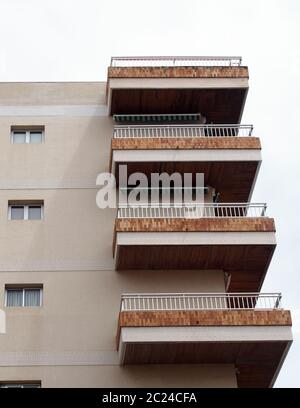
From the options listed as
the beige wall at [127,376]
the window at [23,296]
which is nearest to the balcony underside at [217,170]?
the window at [23,296]

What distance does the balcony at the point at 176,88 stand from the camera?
2789cm

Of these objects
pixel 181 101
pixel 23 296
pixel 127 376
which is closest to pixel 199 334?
pixel 127 376

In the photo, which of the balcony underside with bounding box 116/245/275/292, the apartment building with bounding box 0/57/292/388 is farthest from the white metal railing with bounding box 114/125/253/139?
the balcony underside with bounding box 116/245/275/292

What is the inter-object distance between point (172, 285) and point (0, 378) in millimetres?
5263

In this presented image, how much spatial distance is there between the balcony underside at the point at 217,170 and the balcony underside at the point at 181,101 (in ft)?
7.91

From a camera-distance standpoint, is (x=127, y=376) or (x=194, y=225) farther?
(x=194, y=225)

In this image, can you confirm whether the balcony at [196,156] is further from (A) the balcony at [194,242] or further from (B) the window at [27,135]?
(B) the window at [27,135]

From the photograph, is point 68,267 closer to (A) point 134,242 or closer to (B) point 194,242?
(A) point 134,242

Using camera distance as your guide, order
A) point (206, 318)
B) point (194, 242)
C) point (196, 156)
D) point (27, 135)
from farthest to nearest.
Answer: point (27, 135)
point (196, 156)
point (194, 242)
point (206, 318)

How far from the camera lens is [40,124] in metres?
28.4

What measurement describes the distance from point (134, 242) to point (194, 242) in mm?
1612

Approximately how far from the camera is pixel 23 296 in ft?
82.3

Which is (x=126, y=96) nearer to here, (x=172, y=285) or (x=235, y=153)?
(x=235, y=153)
